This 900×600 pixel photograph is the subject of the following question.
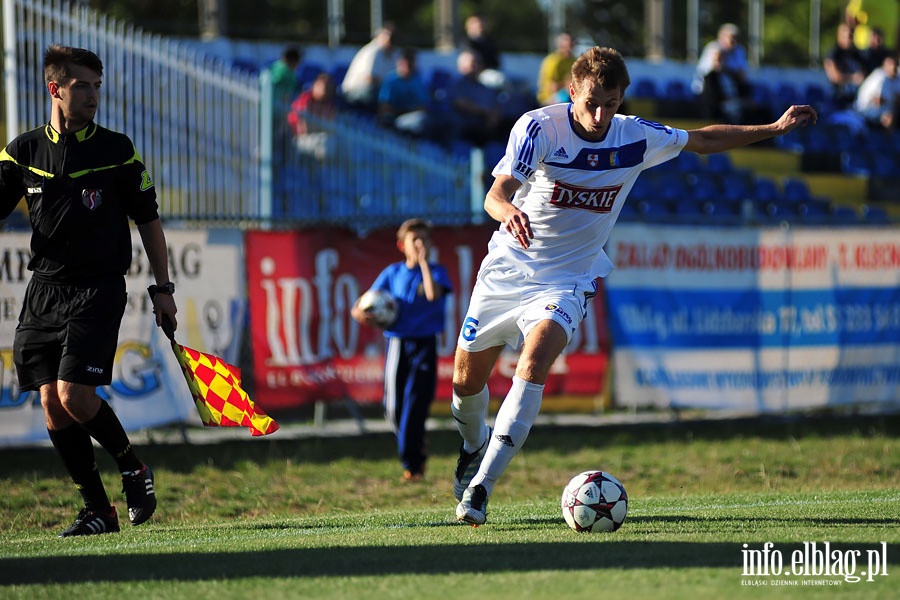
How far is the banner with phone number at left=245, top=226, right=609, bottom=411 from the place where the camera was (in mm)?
11898

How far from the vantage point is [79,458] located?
678 centimetres

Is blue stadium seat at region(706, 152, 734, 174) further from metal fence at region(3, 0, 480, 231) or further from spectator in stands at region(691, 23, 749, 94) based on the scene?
metal fence at region(3, 0, 480, 231)

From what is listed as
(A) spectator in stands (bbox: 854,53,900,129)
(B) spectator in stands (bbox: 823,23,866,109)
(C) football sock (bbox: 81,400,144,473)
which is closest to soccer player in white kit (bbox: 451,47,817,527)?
(C) football sock (bbox: 81,400,144,473)

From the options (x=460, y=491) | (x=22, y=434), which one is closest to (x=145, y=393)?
(x=22, y=434)

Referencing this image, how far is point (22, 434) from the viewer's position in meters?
10.8

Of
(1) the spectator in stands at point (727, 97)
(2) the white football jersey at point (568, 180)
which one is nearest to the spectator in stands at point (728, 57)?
(1) the spectator in stands at point (727, 97)

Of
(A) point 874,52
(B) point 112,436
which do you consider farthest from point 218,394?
(A) point 874,52

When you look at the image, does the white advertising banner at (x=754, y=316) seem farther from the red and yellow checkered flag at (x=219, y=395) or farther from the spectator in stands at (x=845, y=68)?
the spectator in stands at (x=845, y=68)

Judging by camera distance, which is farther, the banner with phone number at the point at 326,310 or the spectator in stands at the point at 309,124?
the spectator in stands at the point at 309,124

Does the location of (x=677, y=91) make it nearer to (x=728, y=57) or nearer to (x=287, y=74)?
(x=728, y=57)

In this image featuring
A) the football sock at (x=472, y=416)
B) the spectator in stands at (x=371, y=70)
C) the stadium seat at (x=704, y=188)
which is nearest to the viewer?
the football sock at (x=472, y=416)

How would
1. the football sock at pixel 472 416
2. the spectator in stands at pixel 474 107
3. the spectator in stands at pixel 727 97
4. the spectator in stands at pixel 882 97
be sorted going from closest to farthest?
1. the football sock at pixel 472 416
2. the spectator in stands at pixel 474 107
3. the spectator in stands at pixel 727 97
4. the spectator in stands at pixel 882 97

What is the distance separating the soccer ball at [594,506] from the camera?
21.0ft

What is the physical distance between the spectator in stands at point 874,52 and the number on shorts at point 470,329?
17.7 m
